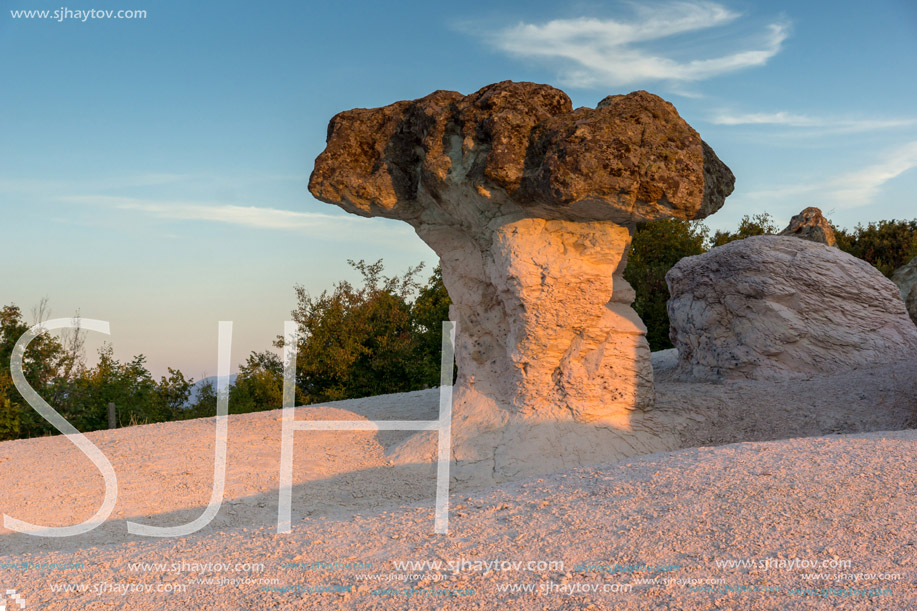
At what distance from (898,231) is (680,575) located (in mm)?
24845

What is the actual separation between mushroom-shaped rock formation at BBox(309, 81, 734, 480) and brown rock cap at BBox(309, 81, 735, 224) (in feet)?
0.05

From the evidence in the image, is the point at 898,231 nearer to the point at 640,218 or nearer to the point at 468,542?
the point at 640,218

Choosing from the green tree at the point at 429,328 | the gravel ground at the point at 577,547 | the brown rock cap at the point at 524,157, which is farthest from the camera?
the green tree at the point at 429,328

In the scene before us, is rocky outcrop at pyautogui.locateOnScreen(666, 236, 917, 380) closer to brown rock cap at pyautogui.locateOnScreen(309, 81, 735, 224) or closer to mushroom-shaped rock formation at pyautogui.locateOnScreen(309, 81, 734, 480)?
mushroom-shaped rock formation at pyautogui.locateOnScreen(309, 81, 734, 480)

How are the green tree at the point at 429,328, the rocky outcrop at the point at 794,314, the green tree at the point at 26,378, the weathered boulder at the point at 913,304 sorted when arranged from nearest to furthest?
1. the weathered boulder at the point at 913,304
2. the rocky outcrop at the point at 794,314
3. the green tree at the point at 26,378
4. the green tree at the point at 429,328

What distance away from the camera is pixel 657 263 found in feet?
74.8

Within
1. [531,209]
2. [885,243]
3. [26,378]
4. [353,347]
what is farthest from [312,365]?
[885,243]

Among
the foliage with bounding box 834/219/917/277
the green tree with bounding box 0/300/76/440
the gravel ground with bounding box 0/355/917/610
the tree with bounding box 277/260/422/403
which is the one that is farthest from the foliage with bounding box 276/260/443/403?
the foliage with bounding box 834/219/917/277

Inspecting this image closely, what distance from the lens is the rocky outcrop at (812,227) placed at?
14.4 m

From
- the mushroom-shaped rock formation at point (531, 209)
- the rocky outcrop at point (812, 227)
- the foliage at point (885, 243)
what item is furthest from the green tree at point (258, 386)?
the foliage at point (885, 243)

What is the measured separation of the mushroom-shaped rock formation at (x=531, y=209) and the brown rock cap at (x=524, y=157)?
0.02 m

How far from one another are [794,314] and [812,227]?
13.4 feet

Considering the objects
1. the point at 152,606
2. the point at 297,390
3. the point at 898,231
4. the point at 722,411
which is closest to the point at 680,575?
the point at 152,606

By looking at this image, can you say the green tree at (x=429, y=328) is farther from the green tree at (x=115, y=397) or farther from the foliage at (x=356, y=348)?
the green tree at (x=115, y=397)
